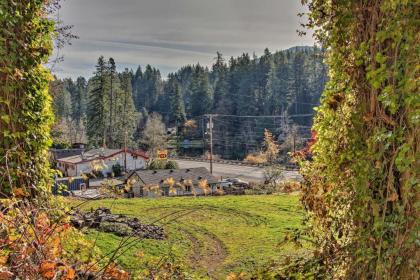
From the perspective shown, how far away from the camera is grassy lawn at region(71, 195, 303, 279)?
7.21 metres

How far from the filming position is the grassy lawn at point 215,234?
721 centimetres

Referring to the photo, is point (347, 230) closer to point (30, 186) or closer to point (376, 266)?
point (376, 266)

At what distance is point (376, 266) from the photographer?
7.84 feet

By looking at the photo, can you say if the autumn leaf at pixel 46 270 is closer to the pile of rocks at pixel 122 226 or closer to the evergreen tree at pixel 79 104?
the pile of rocks at pixel 122 226

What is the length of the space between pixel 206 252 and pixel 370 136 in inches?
257

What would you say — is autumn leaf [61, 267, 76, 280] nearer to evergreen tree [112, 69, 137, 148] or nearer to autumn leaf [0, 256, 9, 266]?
autumn leaf [0, 256, 9, 266]

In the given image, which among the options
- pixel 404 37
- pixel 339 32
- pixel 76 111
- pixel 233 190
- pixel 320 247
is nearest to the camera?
pixel 404 37

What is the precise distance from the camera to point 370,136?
2.50m

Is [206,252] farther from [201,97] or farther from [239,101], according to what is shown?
[201,97]

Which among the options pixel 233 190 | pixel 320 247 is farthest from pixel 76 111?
pixel 320 247

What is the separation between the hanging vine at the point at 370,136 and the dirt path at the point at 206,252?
14.6ft

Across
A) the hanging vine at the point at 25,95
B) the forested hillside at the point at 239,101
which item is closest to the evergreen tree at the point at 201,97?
the forested hillside at the point at 239,101

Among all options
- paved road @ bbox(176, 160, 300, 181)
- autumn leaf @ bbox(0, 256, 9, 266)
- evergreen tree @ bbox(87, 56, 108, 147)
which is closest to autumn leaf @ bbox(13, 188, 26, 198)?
autumn leaf @ bbox(0, 256, 9, 266)

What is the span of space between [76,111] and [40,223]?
5644cm
